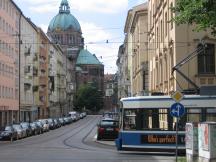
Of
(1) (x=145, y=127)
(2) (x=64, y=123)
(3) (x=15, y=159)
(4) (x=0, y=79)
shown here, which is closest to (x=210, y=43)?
(1) (x=145, y=127)

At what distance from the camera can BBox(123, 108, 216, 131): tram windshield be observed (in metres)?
27.2

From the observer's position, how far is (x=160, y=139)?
2762cm

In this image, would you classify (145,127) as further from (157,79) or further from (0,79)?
(0,79)

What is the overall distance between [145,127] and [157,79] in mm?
23644

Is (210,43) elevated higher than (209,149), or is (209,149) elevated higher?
(210,43)

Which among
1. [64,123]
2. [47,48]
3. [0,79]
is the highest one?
[47,48]

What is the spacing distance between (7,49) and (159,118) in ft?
175

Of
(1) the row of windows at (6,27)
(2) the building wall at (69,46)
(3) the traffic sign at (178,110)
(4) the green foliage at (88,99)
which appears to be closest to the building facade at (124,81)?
(1) the row of windows at (6,27)

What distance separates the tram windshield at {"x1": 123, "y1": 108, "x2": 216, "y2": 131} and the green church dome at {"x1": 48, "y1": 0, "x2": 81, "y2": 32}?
151m

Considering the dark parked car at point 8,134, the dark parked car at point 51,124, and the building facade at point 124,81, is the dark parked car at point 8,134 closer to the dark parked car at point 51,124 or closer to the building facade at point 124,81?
the dark parked car at point 51,124

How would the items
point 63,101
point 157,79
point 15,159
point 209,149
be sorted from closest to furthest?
point 209,149
point 15,159
point 157,79
point 63,101

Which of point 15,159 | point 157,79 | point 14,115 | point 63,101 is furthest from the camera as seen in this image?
point 63,101

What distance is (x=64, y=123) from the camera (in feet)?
323

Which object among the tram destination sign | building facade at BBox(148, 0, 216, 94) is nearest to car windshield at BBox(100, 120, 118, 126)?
building facade at BBox(148, 0, 216, 94)
